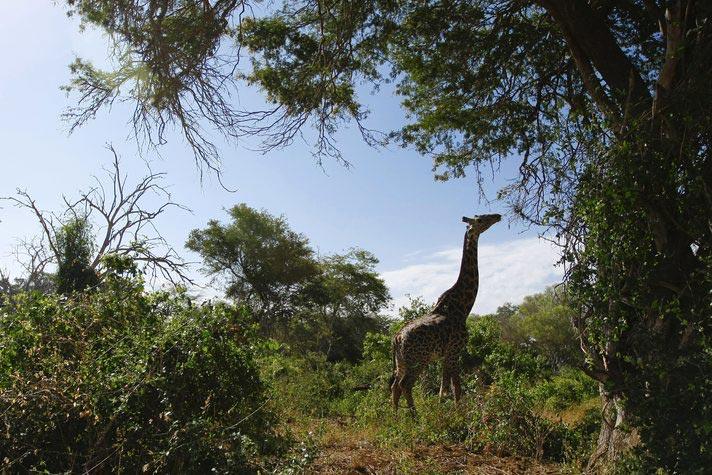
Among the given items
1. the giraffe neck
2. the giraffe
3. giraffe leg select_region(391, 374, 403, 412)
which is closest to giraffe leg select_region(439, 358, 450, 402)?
the giraffe

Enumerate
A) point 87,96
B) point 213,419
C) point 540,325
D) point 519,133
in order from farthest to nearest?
point 540,325, point 519,133, point 87,96, point 213,419

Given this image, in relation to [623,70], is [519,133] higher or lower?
higher

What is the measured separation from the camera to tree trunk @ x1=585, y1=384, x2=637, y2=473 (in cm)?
496

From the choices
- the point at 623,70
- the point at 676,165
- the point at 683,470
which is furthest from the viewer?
the point at 623,70

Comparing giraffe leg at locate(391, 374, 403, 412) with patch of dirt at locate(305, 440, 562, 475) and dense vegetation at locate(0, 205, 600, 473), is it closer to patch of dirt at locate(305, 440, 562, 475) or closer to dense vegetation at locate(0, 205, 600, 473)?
dense vegetation at locate(0, 205, 600, 473)

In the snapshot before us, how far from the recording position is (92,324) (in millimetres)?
5254

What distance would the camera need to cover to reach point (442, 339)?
27.5ft

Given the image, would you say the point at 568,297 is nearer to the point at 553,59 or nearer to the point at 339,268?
the point at 553,59

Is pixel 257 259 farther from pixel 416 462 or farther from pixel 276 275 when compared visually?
pixel 416 462

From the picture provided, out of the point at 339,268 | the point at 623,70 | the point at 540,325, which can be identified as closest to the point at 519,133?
the point at 623,70

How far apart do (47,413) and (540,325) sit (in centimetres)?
3754

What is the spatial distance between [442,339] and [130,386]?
16.2ft

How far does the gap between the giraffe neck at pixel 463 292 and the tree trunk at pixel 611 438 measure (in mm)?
3438

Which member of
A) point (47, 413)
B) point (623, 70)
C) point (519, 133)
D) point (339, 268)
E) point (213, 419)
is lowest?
point (213, 419)
